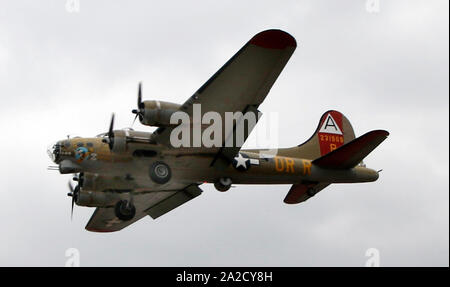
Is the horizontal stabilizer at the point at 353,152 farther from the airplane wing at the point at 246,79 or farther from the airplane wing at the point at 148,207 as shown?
the airplane wing at the point at 148,207

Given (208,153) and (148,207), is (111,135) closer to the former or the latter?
(208,153)

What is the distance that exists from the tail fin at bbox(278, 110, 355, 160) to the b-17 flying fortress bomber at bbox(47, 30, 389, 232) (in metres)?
0.07

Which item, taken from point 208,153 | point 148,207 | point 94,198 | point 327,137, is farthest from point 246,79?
point 148,207

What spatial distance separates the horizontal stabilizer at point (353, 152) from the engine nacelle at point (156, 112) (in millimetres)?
6119

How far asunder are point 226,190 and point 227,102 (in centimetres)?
335

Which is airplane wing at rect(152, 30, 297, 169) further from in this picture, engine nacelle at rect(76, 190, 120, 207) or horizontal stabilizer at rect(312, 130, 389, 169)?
engine nacelle at rect(76, 190, 120, 207)

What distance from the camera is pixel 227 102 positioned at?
2161cm

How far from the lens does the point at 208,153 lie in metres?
22.9

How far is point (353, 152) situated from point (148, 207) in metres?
8.31


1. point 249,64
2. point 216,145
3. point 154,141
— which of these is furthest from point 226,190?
point 249,64

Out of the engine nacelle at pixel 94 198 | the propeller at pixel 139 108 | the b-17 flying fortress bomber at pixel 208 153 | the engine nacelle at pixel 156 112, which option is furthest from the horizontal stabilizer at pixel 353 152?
the engine nacelle at pixel 94 198

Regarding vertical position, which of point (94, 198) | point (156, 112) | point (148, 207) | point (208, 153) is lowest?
point (94, 198)

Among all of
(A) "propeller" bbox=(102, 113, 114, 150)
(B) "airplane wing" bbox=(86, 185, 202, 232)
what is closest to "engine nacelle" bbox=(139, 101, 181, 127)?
(A) "propeller" bbox=(102, 113, 114, 150)

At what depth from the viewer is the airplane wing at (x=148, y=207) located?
25625 millimetres
